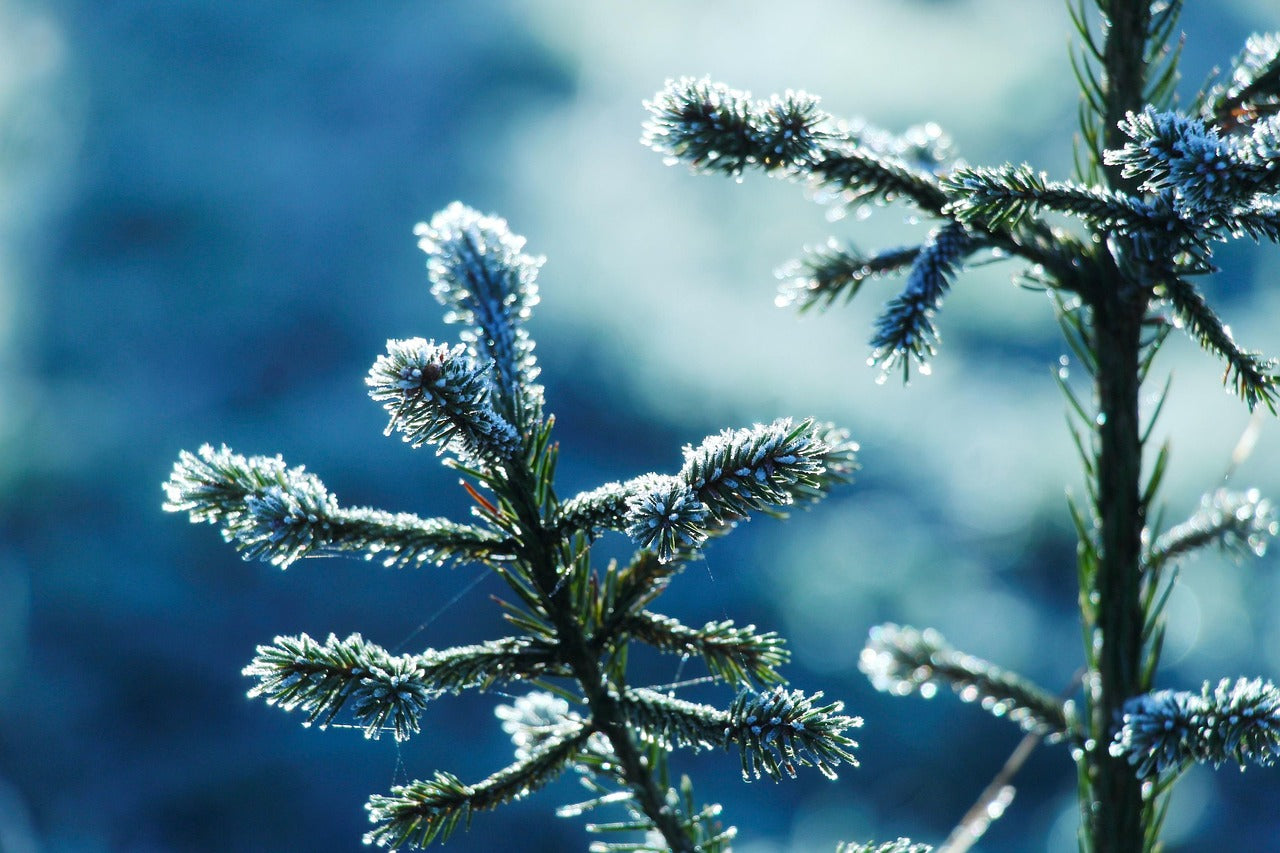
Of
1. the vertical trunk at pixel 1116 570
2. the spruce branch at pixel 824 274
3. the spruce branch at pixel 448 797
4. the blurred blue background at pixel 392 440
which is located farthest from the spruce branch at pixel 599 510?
the blurred blue background at pixel 392 440

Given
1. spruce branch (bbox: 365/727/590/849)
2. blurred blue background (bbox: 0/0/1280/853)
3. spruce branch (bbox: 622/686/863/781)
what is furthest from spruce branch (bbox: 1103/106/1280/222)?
blurred blue background (bbox: 0/0/1280/853)

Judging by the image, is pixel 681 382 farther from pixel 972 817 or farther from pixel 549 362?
pixel 972 817

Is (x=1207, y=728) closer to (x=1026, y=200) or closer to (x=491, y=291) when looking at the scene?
(x=1026, y=200)

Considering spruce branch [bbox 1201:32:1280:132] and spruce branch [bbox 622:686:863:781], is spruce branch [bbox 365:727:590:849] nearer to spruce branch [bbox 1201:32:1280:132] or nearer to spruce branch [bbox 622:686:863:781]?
spruce branch [bbox 622:686:863:781]

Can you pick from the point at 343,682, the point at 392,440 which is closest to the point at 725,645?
the point at 343,682

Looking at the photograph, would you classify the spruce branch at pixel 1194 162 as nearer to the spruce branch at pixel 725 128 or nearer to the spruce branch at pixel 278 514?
the spruce branch at pixel 725 128

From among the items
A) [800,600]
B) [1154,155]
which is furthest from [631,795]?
[800,600]
